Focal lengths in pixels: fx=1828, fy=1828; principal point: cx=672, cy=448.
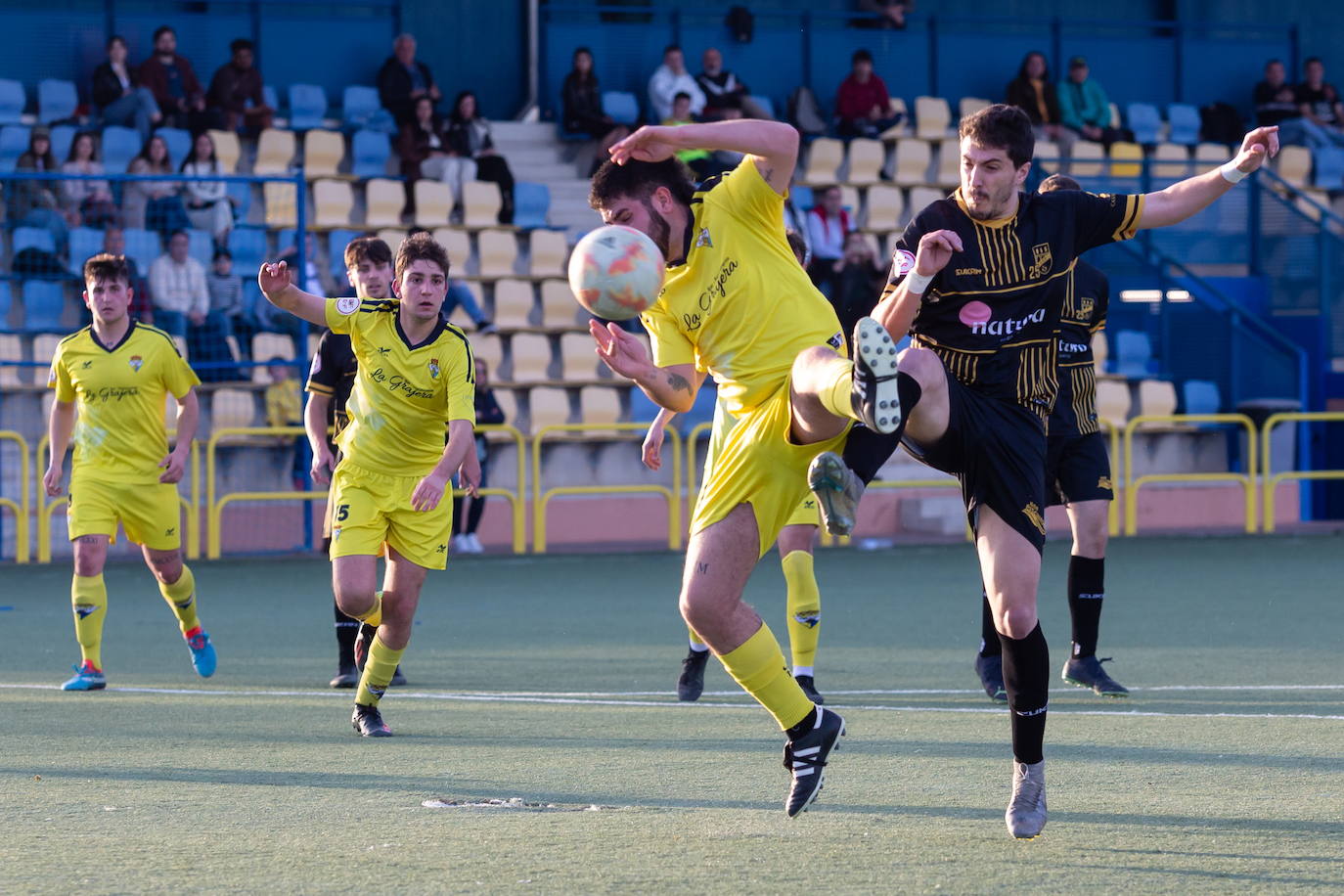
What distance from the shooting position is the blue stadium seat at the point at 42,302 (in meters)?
16.4

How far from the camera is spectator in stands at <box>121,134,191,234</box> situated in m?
16.9

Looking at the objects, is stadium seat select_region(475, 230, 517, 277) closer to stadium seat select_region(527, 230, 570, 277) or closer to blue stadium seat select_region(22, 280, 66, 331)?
stadium seat select_region(527, 230, 570, 277)

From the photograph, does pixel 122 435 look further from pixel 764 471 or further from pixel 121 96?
pixel 121 96

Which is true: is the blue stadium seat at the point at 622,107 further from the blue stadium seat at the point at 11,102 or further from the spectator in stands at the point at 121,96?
the blue stadium seat at the point at 11,102

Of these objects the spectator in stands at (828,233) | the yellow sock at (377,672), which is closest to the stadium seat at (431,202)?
the spectator in stands at (828,233)

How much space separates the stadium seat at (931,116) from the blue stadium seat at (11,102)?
32.3 feet

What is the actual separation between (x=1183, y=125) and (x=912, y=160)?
13.4 ft

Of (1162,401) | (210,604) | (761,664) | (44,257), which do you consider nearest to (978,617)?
(210,604)

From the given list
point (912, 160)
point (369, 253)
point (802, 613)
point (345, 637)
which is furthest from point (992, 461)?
point (912, 160)

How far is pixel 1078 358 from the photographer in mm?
8016

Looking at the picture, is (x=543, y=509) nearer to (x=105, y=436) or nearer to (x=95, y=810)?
(x=105, y=436)

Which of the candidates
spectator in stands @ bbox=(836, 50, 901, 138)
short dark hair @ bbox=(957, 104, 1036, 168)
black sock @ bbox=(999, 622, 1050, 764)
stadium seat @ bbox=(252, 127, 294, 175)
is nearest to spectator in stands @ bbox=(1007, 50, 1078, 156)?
spectator in stands @ bbox=(836, 50, 901, 138)

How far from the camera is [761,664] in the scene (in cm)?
512

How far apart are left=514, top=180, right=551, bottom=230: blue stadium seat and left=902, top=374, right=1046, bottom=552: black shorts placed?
48.0 ft
